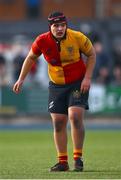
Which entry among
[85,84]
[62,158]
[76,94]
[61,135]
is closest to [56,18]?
[85,84]

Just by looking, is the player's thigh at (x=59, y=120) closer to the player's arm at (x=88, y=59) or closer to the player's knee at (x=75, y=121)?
the player's knee at (x=75, y=121)

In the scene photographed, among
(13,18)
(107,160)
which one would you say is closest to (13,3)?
(13,18)

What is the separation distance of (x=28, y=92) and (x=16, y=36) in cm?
1003

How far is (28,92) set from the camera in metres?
26.8

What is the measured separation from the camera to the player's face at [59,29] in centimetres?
1282

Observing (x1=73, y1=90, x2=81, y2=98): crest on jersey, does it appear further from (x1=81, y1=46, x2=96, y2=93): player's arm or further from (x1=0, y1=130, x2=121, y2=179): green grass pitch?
(x1=0, y1=130, x2=121, y2=179): green grass pitch

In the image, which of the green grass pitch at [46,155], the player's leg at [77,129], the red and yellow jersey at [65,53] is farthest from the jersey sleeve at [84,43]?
the green grass pitch at [46,155]

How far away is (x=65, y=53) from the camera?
42.6 feet

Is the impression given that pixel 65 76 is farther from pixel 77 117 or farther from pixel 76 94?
pixel 77 117

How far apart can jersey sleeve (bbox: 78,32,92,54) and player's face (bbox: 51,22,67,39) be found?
0.24 metres

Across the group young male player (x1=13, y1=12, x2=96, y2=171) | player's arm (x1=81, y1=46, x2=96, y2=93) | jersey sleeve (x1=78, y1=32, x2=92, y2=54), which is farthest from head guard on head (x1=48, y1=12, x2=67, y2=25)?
player's arm (x1=81, y1=46, x2=96, y2=93)

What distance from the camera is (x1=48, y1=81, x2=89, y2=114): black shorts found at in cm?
1305

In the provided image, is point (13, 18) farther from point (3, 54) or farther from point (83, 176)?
point (83, 176)

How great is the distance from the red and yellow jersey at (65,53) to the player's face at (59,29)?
11 centimetres
